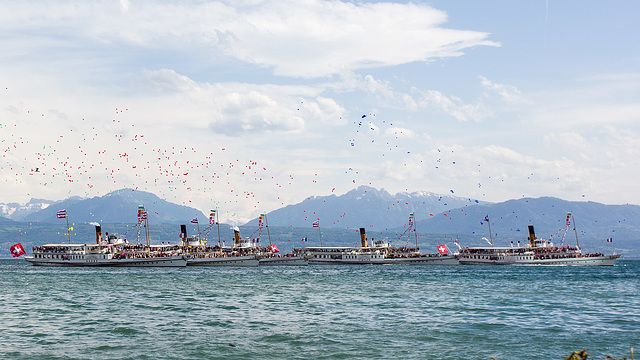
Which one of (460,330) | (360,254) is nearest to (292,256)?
(360,254)

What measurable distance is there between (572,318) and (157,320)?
33756 millimetres

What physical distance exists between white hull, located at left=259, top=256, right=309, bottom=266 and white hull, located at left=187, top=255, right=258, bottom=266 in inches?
463

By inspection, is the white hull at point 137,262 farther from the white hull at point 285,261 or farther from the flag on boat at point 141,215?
the white hull at point 285,261

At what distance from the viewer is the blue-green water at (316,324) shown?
34.6 metres

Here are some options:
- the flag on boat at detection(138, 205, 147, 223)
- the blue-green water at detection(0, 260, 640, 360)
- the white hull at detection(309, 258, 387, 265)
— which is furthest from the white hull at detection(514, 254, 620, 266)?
the flag on boat at detection(138, 205, 147, 223)

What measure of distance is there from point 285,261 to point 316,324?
13253 centimetres

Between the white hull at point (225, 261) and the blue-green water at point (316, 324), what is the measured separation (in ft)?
279

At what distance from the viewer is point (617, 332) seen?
Answer: 41406mm

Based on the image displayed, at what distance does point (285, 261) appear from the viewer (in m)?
176

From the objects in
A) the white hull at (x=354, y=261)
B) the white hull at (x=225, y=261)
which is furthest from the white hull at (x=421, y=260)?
the white hull at (x=225, y=261)

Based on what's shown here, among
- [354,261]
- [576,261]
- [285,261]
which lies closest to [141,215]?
[285,261]

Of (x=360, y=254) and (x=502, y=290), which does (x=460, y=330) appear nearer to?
(x=502, y=290)

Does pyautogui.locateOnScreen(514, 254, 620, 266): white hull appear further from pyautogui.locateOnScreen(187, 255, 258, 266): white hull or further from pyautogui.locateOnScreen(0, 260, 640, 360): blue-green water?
pyautogui.locateOnScreen(0, 260, 640, 360): blue-green water

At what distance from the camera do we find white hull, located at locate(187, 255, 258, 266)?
160 meters
